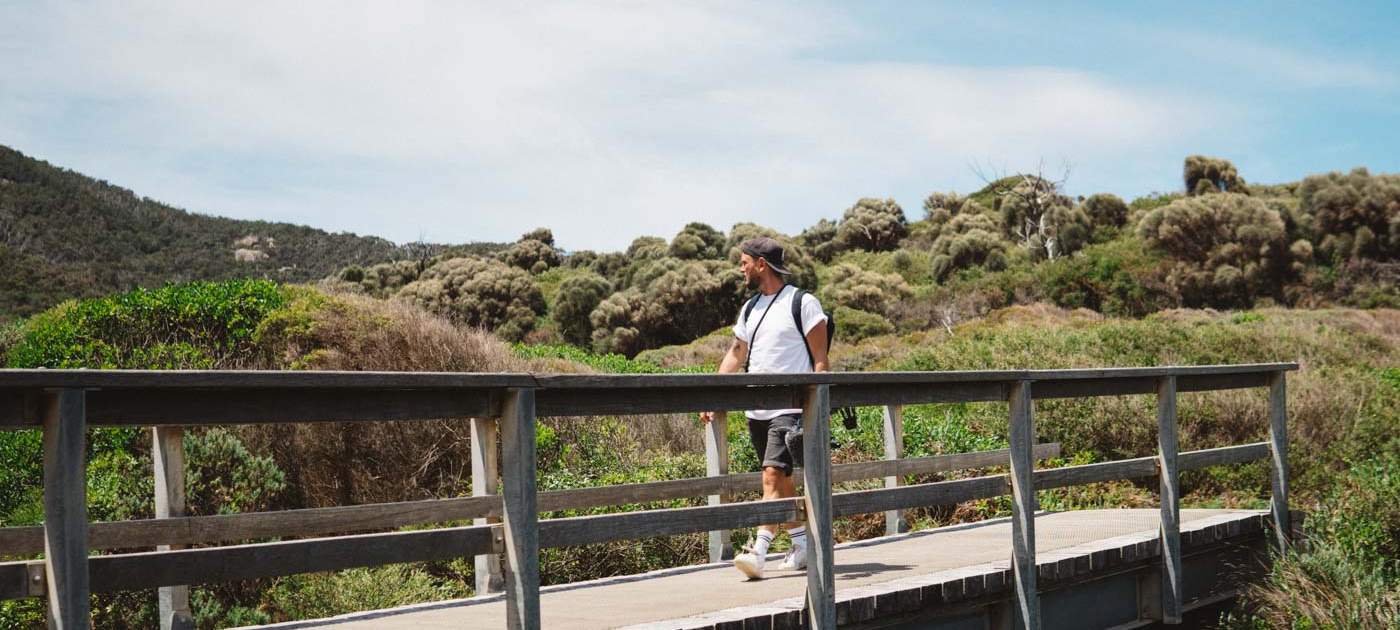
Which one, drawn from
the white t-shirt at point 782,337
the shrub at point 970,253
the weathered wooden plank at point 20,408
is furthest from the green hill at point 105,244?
the weathered wooden plank at point 20,408

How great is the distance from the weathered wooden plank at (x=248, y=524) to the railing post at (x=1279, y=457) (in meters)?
5.60

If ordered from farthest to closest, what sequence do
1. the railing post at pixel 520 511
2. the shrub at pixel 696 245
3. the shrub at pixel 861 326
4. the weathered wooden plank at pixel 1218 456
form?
1. the shrub at pixel 696 245
2. the shrub at pixel 861 326
3. the weathered wooden plank at pixel 1218 456
4. the railing post at pixel 520 511

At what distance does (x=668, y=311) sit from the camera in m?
47.1

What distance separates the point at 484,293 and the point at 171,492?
149 feet

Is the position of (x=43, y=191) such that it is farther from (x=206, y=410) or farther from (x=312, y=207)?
(x=206, y=410)

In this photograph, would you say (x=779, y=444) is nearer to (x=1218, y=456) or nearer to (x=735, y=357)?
(x=735, y=357)

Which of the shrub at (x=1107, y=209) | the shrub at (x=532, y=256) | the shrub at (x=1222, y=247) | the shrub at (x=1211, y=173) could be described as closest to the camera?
the shrub at (x=1222, y=247)

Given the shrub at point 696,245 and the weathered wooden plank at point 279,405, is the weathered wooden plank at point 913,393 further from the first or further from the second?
the shrub at point 696,245

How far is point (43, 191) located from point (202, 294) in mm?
38348

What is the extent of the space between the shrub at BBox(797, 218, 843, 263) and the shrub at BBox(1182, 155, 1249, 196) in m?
16.3

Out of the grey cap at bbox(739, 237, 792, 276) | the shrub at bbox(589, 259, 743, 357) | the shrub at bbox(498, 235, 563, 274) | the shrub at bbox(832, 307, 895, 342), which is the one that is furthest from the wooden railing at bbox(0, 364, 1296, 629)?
the shrub at bbox(498, 235, 563, 274)

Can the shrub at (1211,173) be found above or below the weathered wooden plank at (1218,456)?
above

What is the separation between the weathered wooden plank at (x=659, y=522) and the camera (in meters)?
4.40

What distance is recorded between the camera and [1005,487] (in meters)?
6.58
